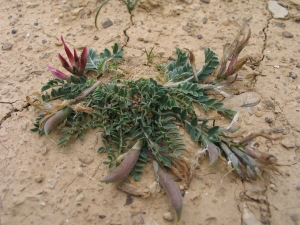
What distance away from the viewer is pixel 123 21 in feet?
10.3

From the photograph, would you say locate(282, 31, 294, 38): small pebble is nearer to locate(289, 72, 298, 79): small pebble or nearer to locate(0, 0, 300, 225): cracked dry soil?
locate(0, 0, 300, 225): cracked dry soil

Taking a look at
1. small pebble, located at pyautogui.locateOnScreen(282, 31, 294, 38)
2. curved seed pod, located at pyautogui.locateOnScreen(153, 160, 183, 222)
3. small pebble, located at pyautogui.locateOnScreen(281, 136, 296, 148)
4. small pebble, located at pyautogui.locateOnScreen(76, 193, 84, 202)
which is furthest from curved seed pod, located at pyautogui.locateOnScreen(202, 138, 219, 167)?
small pebble, located at pyautogui.locateOnScreen(282, 31, 294, 38)

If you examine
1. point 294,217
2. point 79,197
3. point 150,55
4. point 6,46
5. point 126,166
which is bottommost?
point 294,217

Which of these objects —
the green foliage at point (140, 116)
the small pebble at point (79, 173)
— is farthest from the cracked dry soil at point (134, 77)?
the green foliage at point (140, 116)

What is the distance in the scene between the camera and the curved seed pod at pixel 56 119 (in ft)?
6.99

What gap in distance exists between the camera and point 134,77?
8.68ft

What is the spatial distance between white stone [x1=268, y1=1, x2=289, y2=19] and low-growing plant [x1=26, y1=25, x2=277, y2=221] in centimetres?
106

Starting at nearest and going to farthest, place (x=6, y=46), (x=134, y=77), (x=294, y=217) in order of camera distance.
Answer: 1. (x=294, y=217)
2. (x=134, y=77)
3. (x=6, y=46)

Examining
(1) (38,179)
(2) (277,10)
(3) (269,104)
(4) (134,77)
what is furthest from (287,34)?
(1) (38,179)

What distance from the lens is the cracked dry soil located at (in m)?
1.96

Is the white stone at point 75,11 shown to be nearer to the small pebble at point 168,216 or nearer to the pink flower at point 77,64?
the pink flower at point 77,64

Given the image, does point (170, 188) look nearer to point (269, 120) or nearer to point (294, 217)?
point (294, 217)

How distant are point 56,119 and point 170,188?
0.91 metres

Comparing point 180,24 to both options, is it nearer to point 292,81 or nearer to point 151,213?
point 292,81
